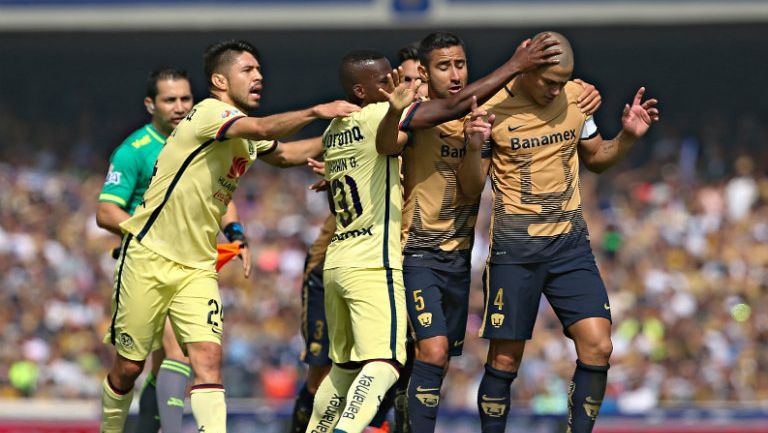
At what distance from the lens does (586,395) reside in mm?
7398

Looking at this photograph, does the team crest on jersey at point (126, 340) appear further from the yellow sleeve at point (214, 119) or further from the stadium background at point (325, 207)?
the stadium background at point (325, 207)

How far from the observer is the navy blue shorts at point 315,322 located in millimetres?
8766

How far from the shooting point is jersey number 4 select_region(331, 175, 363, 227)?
23.7 ft

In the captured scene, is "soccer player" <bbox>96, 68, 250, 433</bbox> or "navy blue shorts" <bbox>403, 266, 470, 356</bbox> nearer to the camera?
"navy blue shorts" <bbox>403, 266, 470, 356</bbox>

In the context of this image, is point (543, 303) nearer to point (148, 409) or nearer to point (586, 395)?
point (148, 409)

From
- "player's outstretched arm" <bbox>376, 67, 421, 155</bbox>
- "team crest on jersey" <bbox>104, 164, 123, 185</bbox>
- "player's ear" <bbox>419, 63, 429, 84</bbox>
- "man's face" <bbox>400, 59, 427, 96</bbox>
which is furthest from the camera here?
"team crest on jersey" <bbox>104, 164, 123, 185</bbox>

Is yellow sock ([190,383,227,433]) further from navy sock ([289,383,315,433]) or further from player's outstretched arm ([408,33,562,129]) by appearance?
player's outstretched arm ([408,33,562,129])

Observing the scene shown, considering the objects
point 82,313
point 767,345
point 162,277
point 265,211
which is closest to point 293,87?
point 265,211

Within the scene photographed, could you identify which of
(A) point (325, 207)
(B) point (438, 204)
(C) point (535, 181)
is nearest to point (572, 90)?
(C) point (535, 181)

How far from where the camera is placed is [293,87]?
22.6 meters

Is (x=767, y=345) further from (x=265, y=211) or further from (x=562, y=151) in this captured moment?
(x=562, y=151)

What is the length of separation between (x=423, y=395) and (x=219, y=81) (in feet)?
7.51

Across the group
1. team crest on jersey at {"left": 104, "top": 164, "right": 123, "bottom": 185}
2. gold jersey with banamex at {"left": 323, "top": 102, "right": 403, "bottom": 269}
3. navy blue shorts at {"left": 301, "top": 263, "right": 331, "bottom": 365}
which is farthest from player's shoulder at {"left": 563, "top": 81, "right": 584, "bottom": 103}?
team crest on jersey at {"left": 104, "top": 164, "right": 123, "bottom": 185}

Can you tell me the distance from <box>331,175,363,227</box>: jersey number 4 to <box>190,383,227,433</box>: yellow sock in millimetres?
1236
